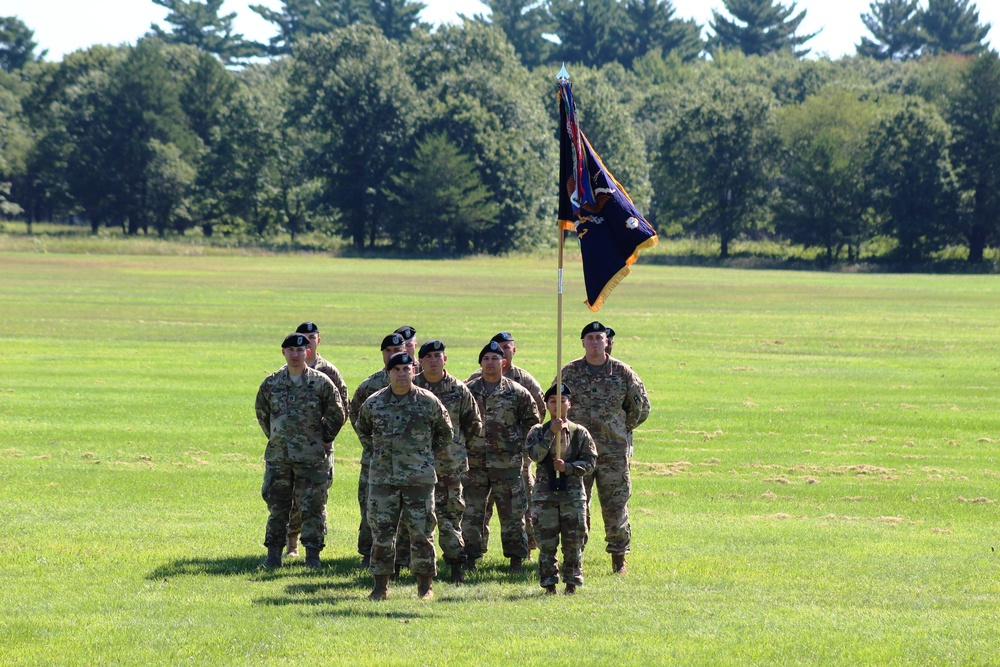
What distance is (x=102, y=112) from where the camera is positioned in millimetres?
110250

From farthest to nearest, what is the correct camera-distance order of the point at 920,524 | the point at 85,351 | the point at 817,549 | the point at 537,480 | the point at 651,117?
1. the point at 651,117
2. the point at 85,351
3. the point at 920,524
4. the point at 817,549
5. the point at 537,480

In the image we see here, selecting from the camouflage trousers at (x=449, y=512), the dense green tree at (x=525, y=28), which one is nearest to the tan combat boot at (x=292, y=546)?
the camouflage trousers at (x=449, y=512)

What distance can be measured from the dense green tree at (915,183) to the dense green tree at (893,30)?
86894 millimetres

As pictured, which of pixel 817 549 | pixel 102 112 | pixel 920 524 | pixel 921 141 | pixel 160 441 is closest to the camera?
pixel 817 549

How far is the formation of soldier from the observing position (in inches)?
423

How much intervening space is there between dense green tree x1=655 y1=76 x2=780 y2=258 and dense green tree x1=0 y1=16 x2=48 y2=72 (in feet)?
274

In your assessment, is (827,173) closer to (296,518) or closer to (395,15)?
(395,15)

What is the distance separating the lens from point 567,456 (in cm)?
1102

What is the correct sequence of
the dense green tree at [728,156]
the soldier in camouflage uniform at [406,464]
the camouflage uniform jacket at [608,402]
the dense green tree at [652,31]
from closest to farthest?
the soldier in camouflage uniform at [406,464], the camouflage uniform jacket at [608,402], the dense green tree at [728,156], the dense green tree at [652,31]

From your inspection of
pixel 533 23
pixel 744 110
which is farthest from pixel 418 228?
pixel 533 23

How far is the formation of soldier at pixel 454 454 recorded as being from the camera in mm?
10742

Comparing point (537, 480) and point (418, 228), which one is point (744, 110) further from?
point (537, 480)

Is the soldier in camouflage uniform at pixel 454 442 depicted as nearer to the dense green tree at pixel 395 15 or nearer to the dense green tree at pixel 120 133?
the dense green tree at pixel 120 133

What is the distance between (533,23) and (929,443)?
16385 centimetres
